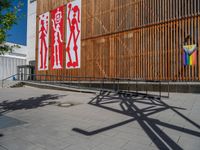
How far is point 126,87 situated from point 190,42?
20.0 feet

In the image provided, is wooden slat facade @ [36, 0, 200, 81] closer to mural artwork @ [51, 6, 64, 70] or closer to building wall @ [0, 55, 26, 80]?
mural artwork @ [51, 6, 64, 70]

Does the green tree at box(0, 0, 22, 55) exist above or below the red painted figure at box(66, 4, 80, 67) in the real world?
below

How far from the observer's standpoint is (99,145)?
3.58 m

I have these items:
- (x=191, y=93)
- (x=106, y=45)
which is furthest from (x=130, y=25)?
(x=191, y=93)

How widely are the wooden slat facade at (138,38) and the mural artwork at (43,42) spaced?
589 centimetres

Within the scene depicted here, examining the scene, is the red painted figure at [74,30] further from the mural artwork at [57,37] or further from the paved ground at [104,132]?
the paved ground at [104,132]

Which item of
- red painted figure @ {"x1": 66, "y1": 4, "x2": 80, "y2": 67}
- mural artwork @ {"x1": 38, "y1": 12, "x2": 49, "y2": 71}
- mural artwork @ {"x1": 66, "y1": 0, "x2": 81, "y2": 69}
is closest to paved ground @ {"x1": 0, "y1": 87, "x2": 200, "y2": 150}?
mural artwork @ {"x1": 66, "y1": 0, "x2": 81, "y2": 69}

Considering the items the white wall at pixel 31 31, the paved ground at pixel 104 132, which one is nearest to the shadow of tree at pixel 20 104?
the paved ground at pixel 104 132

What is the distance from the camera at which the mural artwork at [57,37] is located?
2289 cm

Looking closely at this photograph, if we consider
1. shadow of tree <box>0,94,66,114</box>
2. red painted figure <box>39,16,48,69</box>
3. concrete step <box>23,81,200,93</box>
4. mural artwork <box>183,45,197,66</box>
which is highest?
red painted figure <box>39,16,48,69</box>

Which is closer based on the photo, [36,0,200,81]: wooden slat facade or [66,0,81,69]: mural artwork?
[36,0,200,81]: wooden slat facade

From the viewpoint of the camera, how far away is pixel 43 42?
25.5 meters

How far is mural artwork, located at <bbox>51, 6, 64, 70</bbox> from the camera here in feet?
75.1

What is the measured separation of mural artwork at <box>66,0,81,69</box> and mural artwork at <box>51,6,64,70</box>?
1.17m
